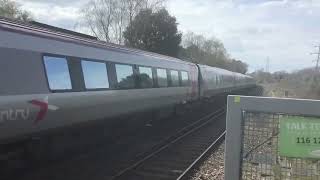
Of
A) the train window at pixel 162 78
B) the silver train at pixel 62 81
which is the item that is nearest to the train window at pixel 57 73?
the silver train at pixel 62 81

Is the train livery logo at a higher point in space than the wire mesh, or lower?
higher

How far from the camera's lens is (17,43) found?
9.13 m

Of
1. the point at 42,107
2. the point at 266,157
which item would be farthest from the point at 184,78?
the point at 266,157

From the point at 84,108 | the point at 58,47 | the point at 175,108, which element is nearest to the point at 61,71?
the point at 58,47

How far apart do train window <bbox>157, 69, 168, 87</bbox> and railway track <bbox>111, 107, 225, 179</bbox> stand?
198 centimetres

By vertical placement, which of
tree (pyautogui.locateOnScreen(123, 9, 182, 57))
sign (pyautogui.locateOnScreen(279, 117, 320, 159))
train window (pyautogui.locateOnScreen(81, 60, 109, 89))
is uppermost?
tree (pyautogui.locateOnScreen(123, 9, 182, 57))

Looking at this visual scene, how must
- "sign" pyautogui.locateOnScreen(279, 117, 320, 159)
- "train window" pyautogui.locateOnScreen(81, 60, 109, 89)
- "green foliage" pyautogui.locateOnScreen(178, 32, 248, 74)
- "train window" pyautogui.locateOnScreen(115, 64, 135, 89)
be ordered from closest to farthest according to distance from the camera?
"sign" pyautogui.locateOnScreen(279, 117, 320, 159), "train window" pyautogui.locateOnScreen(81, 60, 109, 89), "train window" pyautogui.locateOnScreen(115, 64, 135, 89), "green foliage" pyautogui.locateOnScreen(178, 32, 248, 74)

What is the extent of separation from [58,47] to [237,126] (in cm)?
481

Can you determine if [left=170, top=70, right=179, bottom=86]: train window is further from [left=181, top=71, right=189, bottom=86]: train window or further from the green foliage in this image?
the green foliage

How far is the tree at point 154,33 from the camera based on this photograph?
58.2 meters

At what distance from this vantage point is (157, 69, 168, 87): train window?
19703mm

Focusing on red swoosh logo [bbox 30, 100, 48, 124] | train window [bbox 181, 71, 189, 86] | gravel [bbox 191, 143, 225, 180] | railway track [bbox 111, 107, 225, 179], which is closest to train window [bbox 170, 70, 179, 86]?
train window [bbox 181, 71, 189, 86]

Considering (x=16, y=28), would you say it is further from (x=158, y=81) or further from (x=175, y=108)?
(x=175, y=108)

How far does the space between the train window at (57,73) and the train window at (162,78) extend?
858 centimetres
